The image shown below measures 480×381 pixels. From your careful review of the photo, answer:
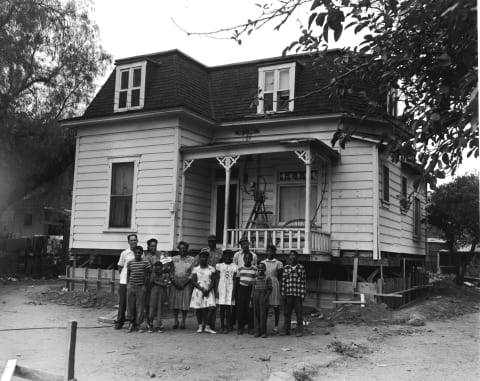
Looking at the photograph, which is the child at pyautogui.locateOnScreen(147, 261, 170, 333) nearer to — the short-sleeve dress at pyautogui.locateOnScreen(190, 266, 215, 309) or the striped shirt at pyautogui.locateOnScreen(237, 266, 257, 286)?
the short-sleeve dress at pyautogui.locateOnScreen(190, 266, 215, 309)

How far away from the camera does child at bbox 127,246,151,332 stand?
10.7 m

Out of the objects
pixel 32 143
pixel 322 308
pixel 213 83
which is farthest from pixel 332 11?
pixel 32 143

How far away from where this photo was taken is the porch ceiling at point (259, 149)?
13281 millimetres

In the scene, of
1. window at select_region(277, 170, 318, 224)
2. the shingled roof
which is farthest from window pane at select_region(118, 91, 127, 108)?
window at select_region(277, 170, 318, 224)

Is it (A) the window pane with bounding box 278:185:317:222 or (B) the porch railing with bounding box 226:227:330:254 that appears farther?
(A) the window pane with bounding box 278:185:317:222

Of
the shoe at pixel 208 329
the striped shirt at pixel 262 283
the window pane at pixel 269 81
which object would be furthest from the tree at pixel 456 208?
the shoe at pixel 208 329

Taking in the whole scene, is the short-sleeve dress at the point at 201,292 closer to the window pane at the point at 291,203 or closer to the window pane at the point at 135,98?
the window pane at the point at 291,203

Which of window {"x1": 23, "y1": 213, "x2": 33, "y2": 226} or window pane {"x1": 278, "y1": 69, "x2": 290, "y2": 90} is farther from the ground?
window pane {"x1": 278, "y1": 69, "x2": 290, "y2": 90}

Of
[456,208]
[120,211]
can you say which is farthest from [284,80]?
[456,208]

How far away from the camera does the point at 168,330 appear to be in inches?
427

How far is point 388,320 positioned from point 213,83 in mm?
9779

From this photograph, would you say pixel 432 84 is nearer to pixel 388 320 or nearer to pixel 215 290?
pixel 215 290

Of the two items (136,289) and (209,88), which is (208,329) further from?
(209,88)

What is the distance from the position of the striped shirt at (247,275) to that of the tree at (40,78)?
14.3 metres
